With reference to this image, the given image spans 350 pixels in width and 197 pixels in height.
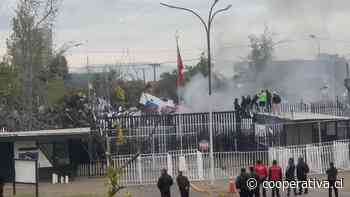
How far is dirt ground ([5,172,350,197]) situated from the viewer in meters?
25.1

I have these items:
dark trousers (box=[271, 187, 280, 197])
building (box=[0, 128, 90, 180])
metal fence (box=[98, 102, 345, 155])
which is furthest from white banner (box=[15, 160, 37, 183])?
metal fence (box=[98, 102, 345, 155])

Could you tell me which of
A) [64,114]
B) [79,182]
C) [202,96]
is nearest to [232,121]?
[79,182]

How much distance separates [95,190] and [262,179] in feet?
24.7

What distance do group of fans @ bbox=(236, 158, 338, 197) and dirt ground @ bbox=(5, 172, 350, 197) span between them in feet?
2.41

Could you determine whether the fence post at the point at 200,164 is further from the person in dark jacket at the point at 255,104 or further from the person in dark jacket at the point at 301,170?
the person in dark jacket at the point at 255,104

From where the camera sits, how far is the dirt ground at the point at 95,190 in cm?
2514

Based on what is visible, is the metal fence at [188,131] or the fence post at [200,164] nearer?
the fence post at [200,164]

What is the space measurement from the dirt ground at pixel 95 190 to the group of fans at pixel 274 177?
73cm

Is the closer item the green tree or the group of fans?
the group of fans

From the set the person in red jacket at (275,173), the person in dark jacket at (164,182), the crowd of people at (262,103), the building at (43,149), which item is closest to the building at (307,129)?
the crowd of people at (262,103)

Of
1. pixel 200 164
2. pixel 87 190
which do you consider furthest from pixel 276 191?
pixel 87 190

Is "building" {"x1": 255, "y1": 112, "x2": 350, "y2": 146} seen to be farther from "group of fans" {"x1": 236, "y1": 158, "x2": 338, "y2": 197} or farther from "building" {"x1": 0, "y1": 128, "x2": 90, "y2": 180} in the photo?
"building" {"x1": 0, "y1": 128, "x2": 90, "y2": 180}

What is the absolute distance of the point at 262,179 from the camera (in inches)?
882

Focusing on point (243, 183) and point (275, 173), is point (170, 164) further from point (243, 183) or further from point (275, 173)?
point (243, 183)
